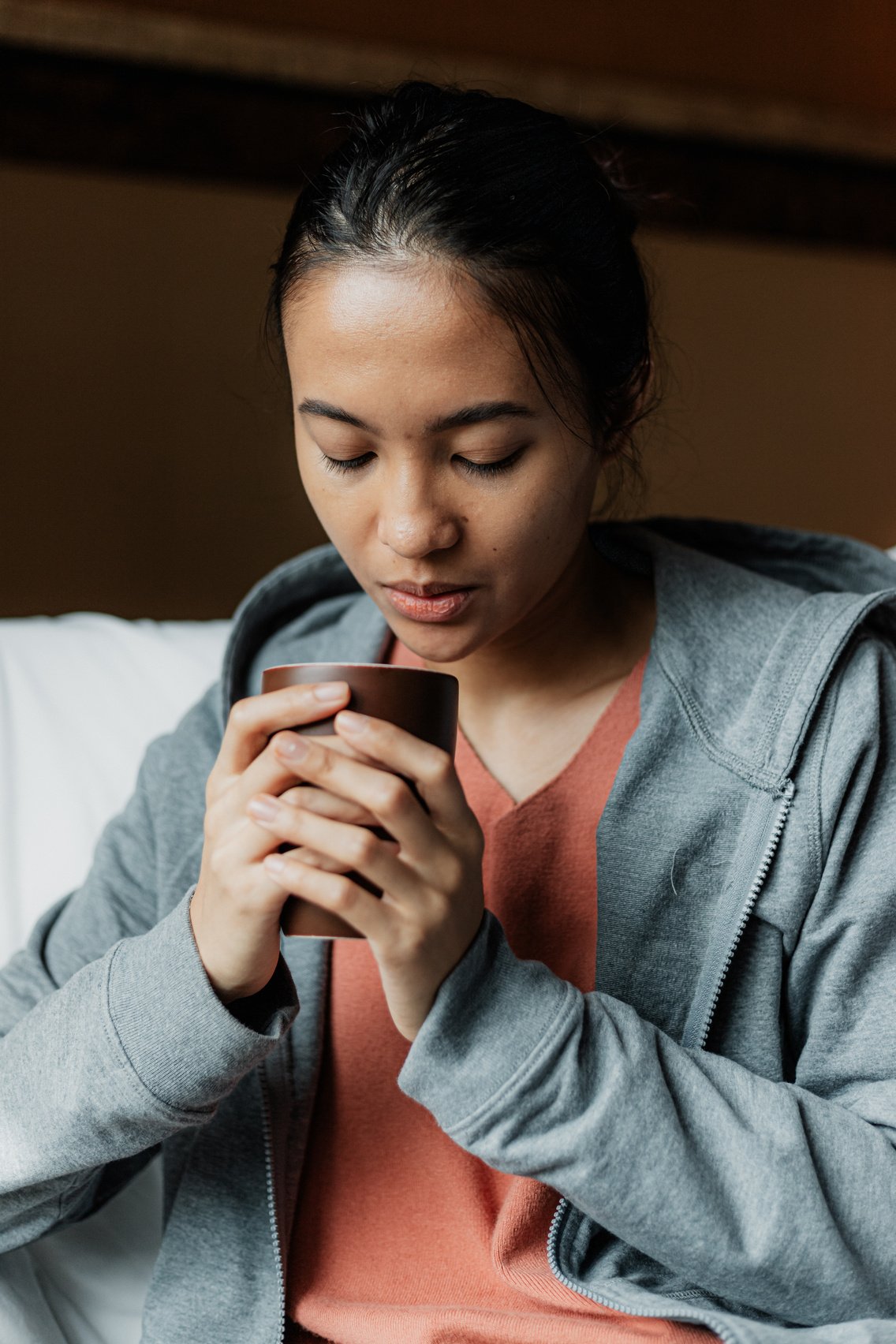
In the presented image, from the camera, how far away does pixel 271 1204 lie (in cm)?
88

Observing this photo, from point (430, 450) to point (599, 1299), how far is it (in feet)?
1.72

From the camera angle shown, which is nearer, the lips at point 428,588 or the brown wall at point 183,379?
the lips at point 428,588

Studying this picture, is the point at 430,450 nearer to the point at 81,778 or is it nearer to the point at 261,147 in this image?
the point at 81,778

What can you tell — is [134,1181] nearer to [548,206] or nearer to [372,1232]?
[372,1232]

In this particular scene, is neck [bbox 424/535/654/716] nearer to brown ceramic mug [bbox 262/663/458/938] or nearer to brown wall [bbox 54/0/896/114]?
brown ceramic mug [bbox 262/663/458/938]

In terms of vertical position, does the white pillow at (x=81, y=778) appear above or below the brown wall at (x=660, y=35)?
below

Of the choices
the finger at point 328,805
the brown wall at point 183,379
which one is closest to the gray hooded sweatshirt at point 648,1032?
the finger at point 328,805

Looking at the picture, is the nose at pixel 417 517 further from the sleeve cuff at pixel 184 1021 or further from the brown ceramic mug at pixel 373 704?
the sleeve cuff at pixel 184 1021

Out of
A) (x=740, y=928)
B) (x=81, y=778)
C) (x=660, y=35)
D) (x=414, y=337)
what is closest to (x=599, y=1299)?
(x=740, y=928)

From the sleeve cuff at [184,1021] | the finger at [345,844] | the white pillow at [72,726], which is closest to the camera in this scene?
the finger at [345,844]

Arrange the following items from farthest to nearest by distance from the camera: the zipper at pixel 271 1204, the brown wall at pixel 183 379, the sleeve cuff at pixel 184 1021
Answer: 1. the brown wall at pixel 183 379
2. the zipper at pixel 271 1204
3. the sleeve cuff at pixel 184 1021

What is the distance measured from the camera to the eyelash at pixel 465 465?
777mm

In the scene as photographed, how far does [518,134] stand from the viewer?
0.83m

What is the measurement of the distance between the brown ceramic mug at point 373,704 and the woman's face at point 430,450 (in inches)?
5.3
